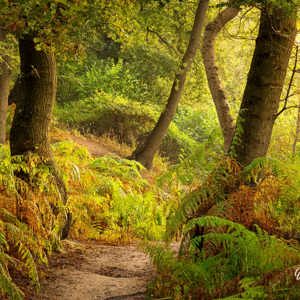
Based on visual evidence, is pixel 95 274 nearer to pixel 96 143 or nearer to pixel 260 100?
pixel 260 100

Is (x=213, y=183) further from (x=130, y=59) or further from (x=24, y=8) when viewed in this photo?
(x=130, y=59)

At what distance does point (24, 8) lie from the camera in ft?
18.6

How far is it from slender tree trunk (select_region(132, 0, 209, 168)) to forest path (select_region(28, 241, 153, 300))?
835 centimetres

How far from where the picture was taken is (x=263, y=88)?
18.1 ft

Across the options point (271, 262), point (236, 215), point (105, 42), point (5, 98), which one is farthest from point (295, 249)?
point (105, 42)

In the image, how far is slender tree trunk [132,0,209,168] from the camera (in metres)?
15.1

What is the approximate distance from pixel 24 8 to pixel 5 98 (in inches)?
301

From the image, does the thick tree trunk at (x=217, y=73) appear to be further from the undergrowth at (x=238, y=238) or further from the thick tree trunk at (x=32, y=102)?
the undergrowth at (x=238, y=238)

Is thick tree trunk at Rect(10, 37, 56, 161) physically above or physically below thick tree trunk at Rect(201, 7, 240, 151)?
below

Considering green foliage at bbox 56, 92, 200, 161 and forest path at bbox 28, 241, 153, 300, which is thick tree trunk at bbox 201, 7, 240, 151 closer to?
forest path at bbox 28, 241, 153, 300

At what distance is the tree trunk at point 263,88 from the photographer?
551 cm

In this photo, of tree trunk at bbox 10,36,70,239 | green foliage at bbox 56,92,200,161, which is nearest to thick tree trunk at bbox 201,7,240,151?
tree trunk at bbox 10,36,70,239

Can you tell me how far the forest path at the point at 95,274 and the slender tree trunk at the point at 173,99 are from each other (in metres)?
8.35

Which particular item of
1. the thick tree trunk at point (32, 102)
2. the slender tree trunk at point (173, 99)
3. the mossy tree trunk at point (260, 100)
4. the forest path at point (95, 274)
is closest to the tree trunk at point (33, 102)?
the thick tree trunk at point (32, 102)
